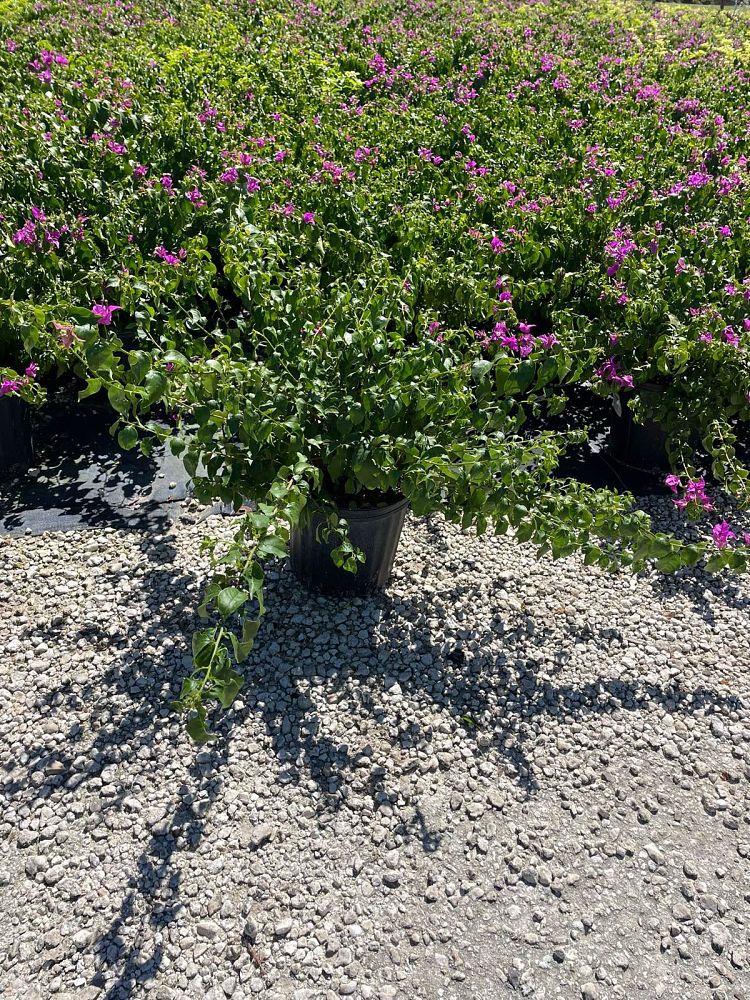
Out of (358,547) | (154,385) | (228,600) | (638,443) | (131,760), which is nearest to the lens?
(228,600)

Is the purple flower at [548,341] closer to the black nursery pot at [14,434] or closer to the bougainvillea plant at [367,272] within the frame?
the bougainvillea plant at [367,272]

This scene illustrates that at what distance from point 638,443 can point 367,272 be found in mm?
1731

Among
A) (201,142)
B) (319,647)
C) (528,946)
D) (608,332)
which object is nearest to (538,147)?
(201,142)

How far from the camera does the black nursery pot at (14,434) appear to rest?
3.70 metres

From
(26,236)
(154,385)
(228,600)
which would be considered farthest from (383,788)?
(26,236)

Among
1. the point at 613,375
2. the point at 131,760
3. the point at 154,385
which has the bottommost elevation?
the point at 131,760

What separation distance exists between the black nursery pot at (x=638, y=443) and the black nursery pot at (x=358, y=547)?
1677 millimetres

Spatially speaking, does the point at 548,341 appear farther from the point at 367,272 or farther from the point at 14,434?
the point at 14,434

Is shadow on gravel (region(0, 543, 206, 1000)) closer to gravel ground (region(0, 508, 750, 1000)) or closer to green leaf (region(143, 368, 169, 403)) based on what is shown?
gravel ground (region(0, 508, 750, 1000))

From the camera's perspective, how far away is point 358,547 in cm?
312

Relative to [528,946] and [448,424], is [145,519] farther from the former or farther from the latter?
[528,946]

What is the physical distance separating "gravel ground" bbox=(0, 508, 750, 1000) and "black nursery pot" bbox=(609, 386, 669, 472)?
3.15ft

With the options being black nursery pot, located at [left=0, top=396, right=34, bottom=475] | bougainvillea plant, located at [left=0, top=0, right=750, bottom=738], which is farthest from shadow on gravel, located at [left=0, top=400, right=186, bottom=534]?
bougainvillea plant, located at [left=0, top=0, right=750, bottom=738]

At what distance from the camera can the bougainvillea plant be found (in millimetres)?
2715
